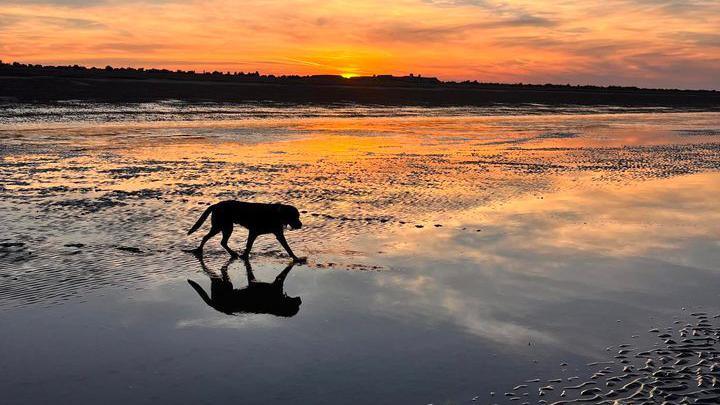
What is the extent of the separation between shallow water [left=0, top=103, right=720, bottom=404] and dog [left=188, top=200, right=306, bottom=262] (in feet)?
1.20

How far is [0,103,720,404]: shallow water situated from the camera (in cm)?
745

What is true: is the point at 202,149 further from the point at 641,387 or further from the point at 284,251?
the point at 641,387

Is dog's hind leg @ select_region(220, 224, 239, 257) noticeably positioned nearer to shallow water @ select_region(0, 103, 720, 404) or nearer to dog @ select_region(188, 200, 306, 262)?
dog @ select_region(188, 200, 306, 262)

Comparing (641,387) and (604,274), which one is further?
(604,274)

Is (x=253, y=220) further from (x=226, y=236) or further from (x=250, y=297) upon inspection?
(x=250, y=297)

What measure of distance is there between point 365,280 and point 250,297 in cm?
185

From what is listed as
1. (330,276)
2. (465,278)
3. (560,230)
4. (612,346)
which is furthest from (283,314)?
(560,230)

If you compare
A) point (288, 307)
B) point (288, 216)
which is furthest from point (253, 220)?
point (288, 307)

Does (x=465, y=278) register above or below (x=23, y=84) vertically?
below

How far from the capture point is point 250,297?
34.1 feet

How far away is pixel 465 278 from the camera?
11.3 meters

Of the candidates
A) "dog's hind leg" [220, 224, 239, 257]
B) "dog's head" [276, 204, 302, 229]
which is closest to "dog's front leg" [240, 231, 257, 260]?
"dog's hind leg" [220, 224, 239, 257]

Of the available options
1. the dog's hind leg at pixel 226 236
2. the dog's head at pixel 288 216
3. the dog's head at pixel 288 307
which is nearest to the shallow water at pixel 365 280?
the dog's head at pixel 288 307

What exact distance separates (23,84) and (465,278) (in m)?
64.2
